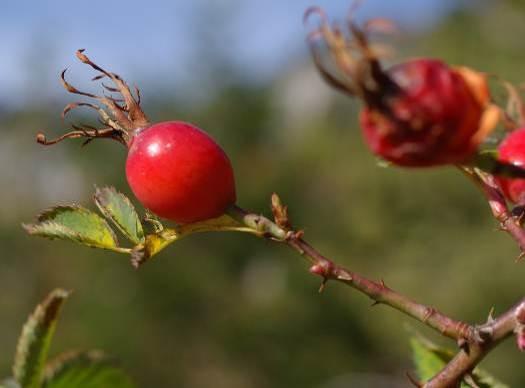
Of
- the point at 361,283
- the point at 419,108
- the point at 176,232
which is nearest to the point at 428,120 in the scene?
the point at 419,108

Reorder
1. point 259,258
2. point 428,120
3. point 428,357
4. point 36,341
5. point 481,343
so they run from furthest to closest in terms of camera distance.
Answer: point 259,258 < point 428,357 < point 36,341 < point 481,343 < point 428,120

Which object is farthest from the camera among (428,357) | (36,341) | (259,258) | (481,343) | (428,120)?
(259,258)

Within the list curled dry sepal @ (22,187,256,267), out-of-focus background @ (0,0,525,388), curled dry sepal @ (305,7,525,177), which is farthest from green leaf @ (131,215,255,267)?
out-of-focus background @ (0,0,525,388)

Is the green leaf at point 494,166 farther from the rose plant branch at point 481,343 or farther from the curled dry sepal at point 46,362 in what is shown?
the curled dry sepal at point 46,362

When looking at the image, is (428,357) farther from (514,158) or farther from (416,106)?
(416,106)

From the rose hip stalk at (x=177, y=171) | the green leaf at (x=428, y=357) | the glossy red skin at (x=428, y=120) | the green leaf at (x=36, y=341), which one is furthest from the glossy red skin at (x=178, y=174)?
the green leaf at (x=428, y=357)

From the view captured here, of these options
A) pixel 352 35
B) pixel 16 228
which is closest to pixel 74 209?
pixel 352 35
